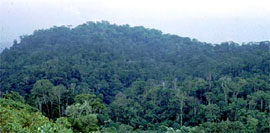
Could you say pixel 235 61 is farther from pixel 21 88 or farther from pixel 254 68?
pixel 21 88

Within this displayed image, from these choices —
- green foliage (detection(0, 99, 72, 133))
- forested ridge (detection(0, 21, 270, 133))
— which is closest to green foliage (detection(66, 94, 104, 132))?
forested ridge (detection(0, 21, 270, 133))

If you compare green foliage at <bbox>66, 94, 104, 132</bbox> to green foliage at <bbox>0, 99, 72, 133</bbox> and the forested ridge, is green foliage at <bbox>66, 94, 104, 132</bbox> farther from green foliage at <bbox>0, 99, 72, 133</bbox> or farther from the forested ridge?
green foliage at <bbox>0, 99, 72, 133</bbox>

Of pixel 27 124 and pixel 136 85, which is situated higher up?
pixel 27 124

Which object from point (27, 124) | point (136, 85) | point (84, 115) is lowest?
point (84, 115)

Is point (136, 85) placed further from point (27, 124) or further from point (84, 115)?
point (27, 124)

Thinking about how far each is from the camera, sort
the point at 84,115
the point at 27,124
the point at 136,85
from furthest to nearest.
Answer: the point at 136,85, the point at 84,115, the point at 27,124

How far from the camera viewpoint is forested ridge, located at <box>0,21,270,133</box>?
632 inches

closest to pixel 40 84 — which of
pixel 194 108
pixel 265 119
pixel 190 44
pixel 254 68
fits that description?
pixel 194 108

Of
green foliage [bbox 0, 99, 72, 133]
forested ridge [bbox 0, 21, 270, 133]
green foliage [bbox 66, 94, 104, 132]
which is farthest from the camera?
forested ridge [bbox 0, 21, 270, 133]

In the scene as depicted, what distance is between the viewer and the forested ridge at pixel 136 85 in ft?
52.6

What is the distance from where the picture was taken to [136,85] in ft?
74.3

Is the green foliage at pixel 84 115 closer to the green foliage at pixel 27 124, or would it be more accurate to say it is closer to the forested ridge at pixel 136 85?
the forested ridge at pixel 136 85

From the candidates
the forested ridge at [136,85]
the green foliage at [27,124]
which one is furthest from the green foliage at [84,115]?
the green foliage at [27,124]

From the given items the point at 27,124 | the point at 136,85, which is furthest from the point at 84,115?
the point at 27,124
